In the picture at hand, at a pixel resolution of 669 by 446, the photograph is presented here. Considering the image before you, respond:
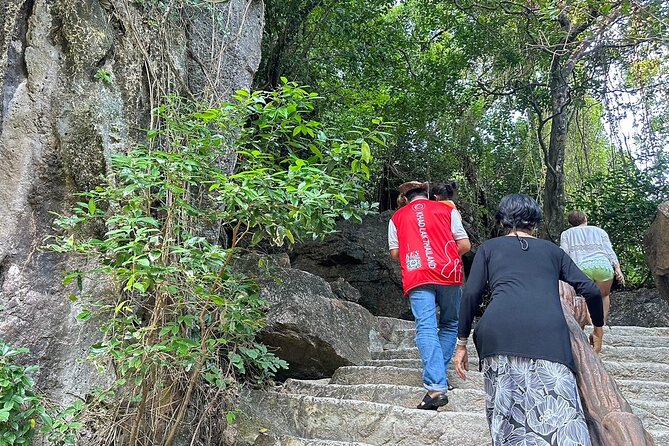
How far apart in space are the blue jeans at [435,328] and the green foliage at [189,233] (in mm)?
901

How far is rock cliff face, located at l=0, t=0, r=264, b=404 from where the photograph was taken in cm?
346

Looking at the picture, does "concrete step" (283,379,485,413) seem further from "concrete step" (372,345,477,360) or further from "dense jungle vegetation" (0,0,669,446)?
"concrete step" (372,345,477,360)

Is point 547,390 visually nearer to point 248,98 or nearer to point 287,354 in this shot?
point 248,98

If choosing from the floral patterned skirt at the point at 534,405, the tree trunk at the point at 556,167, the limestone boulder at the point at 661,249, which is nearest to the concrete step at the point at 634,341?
the limestone boulder at the point at 661,249

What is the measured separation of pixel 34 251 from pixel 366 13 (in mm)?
6371

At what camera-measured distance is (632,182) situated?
9555mm


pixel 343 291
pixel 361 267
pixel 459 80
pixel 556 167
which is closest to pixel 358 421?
pixel 343 291

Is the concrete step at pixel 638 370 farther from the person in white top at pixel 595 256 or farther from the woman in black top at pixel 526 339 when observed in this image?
the woman in black top at pixel 526 339

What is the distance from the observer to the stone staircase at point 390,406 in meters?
3.54

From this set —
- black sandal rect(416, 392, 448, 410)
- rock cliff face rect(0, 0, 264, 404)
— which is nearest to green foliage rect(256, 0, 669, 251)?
rock cliff face rect(0, 0, 264, 404)

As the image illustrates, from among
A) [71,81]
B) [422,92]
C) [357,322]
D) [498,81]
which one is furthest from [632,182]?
[71,81]

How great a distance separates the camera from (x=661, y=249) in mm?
7340

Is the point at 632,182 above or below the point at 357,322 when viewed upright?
above

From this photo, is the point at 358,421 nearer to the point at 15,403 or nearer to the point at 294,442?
the point at 294,442
